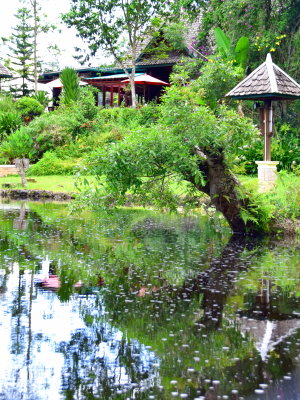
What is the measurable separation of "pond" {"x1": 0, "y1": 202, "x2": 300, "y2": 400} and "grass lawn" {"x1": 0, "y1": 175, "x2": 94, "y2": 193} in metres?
7.99

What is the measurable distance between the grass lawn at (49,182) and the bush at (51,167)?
50 centimetres

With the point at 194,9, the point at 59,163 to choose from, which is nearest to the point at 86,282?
the point at 59,163

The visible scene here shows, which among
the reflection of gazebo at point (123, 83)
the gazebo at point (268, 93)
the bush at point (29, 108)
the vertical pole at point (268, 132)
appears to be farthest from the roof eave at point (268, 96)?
the reflection of gazebo at point (123, 83)

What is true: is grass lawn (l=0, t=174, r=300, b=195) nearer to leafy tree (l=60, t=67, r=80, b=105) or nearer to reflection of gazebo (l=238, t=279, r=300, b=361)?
leafy tree (l=60, t=67, r=80, b=105)

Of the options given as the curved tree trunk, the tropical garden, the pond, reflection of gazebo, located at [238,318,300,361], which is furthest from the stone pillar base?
reflection of gazebo, located at [238,318,300,361]

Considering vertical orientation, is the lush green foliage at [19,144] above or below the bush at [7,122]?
below

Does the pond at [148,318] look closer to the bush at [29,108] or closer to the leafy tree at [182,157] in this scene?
the leafy tree at [182,157]

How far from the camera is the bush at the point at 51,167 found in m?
23.7

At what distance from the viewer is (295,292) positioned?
769 centimetres

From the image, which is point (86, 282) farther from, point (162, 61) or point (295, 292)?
point (162, 61)

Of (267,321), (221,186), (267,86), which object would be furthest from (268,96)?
(267,321)

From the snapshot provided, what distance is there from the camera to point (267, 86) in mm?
15242

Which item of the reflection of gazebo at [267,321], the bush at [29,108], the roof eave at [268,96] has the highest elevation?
the bush at [29,108]

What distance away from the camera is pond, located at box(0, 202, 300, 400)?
187 inches
